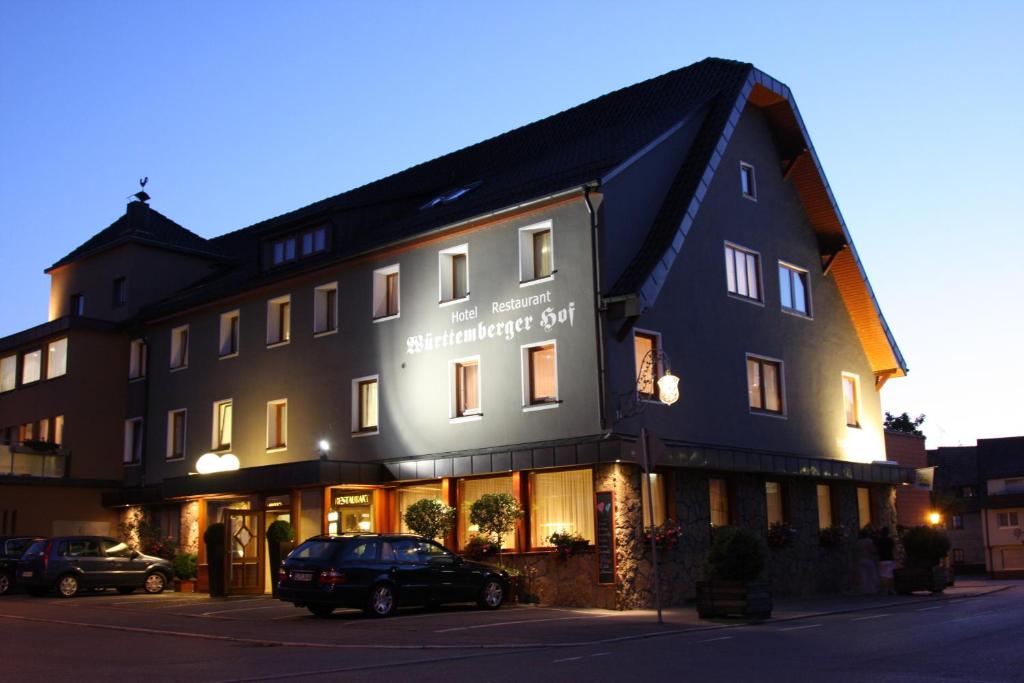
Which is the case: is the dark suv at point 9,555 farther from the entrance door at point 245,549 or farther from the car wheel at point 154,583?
the entrance door at point 245,549

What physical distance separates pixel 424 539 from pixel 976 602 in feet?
40.3

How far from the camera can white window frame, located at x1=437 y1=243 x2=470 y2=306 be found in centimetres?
2915

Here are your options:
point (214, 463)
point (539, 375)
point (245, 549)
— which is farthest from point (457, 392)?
point (214, 463)

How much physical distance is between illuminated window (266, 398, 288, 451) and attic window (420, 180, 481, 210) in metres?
7.18

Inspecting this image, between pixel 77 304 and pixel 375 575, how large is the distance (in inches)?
1040

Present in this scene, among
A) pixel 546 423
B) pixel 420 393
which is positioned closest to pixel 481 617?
pixel 546 423

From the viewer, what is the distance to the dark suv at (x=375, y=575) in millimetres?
21609

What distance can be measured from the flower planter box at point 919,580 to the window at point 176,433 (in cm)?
2199

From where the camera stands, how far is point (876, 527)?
34.6 metres

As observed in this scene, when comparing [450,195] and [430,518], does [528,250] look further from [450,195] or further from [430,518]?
[430,518]

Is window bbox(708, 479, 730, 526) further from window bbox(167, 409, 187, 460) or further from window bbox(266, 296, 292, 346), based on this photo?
window bbox(167, 409, 187, 460)

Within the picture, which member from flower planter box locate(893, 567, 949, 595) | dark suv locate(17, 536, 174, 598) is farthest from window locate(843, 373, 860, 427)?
dark suv locate(17, 536, 174, 598)

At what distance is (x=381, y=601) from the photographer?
22062 millimetres

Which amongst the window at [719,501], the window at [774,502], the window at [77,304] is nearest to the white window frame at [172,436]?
the window at [77,304]
